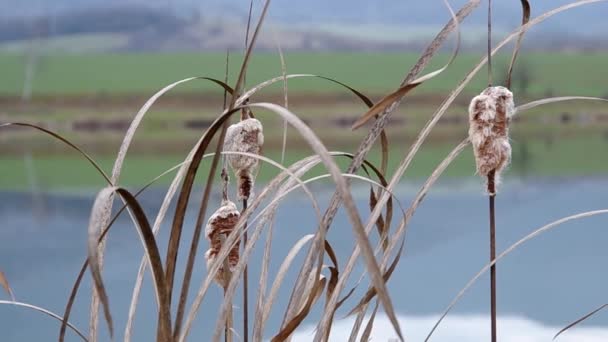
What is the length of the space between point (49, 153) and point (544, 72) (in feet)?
35.0

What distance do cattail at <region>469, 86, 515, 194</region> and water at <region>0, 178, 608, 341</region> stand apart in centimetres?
261

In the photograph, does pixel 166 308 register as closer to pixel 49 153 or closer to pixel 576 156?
pixel 576 156

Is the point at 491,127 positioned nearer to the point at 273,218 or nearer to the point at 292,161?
the point at 273,218

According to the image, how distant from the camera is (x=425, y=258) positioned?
766cm

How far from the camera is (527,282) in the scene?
20.3 feet

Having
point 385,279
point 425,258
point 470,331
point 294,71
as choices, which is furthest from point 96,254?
point 294,71

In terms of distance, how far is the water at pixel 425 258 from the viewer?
458 centimetres

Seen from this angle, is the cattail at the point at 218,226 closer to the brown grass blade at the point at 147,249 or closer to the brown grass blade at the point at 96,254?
the brown grass blade at the point at 147,249

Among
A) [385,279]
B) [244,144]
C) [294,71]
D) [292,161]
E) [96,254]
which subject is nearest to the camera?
[96,254]

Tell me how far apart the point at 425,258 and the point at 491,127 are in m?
6.93

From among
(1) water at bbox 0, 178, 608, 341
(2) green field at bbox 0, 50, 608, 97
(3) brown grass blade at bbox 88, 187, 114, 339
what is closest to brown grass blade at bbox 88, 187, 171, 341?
(3) brown grass blade at bbox 88, 187, 114, 339

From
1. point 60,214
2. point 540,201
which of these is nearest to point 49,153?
point 60,214

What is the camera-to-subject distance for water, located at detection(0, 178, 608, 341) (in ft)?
15.0

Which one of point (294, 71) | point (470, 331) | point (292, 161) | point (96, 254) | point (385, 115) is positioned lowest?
point (96, 254)
